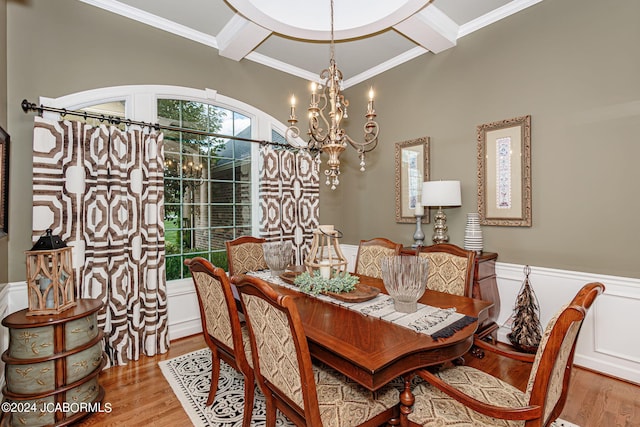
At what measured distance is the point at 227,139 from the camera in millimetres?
3547

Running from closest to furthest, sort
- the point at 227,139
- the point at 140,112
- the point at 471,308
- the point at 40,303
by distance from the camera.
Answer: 1. the point at 471,308
2. the point at 40,303
3. the point at 140,112
4. the point at 227,139

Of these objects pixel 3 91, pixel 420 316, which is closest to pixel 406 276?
pixel 420 316

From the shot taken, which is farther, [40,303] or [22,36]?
[22,36]

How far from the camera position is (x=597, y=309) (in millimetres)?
2455

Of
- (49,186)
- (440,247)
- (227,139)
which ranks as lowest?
(440,247)

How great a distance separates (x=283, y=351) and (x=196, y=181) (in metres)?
2.50

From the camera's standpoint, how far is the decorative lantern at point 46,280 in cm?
194

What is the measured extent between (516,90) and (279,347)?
2.99 m

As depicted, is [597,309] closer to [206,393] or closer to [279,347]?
[279,347]

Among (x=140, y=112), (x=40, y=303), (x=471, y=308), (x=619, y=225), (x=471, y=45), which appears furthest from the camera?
(x=471, y=45)

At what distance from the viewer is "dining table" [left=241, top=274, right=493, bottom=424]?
3.88ft

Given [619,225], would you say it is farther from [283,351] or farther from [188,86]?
[188,86]

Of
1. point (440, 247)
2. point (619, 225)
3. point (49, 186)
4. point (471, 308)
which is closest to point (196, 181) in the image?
point (49, 186)

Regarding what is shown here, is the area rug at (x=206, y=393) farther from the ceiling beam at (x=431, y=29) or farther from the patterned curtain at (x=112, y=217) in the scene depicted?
the ceiling beam at (x=431, y=29)
